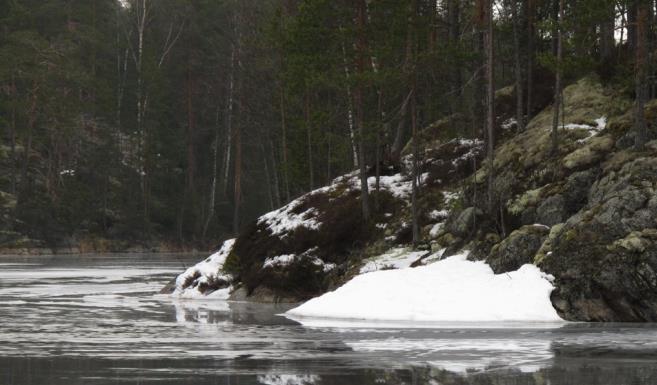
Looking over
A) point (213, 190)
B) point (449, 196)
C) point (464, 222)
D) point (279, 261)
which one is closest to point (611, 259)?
point (464, 222)

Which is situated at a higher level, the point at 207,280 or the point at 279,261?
the point at 279,261

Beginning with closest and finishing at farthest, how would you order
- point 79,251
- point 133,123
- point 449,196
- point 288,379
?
point 288,379
point 449,196
point 79,251
point 133,123

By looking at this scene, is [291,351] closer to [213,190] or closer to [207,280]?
[207,280]

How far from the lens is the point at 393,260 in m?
31.2

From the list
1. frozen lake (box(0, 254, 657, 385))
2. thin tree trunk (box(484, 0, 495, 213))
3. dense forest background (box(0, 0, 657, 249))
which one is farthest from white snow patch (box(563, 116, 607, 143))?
dense forest background (box(0, 0, 657, 249))

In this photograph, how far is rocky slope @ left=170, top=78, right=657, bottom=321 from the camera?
22703mm

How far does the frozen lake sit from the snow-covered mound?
6572 millimetres

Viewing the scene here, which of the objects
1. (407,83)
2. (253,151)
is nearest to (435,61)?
(407,83)

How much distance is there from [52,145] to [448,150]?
5187 centimetres

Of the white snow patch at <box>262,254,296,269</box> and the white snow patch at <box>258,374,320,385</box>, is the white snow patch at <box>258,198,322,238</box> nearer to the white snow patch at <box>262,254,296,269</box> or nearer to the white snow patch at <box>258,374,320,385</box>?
the white snow patch at <box>262,254,296,269</box>

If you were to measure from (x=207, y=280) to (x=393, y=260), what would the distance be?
7.08 metres

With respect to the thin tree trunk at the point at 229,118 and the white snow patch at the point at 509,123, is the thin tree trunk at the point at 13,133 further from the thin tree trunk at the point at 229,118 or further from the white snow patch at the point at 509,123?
the white snow patch at the point at 509,123

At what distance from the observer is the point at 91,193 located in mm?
82125

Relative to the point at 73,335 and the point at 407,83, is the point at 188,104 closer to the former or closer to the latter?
the point at 407,83
